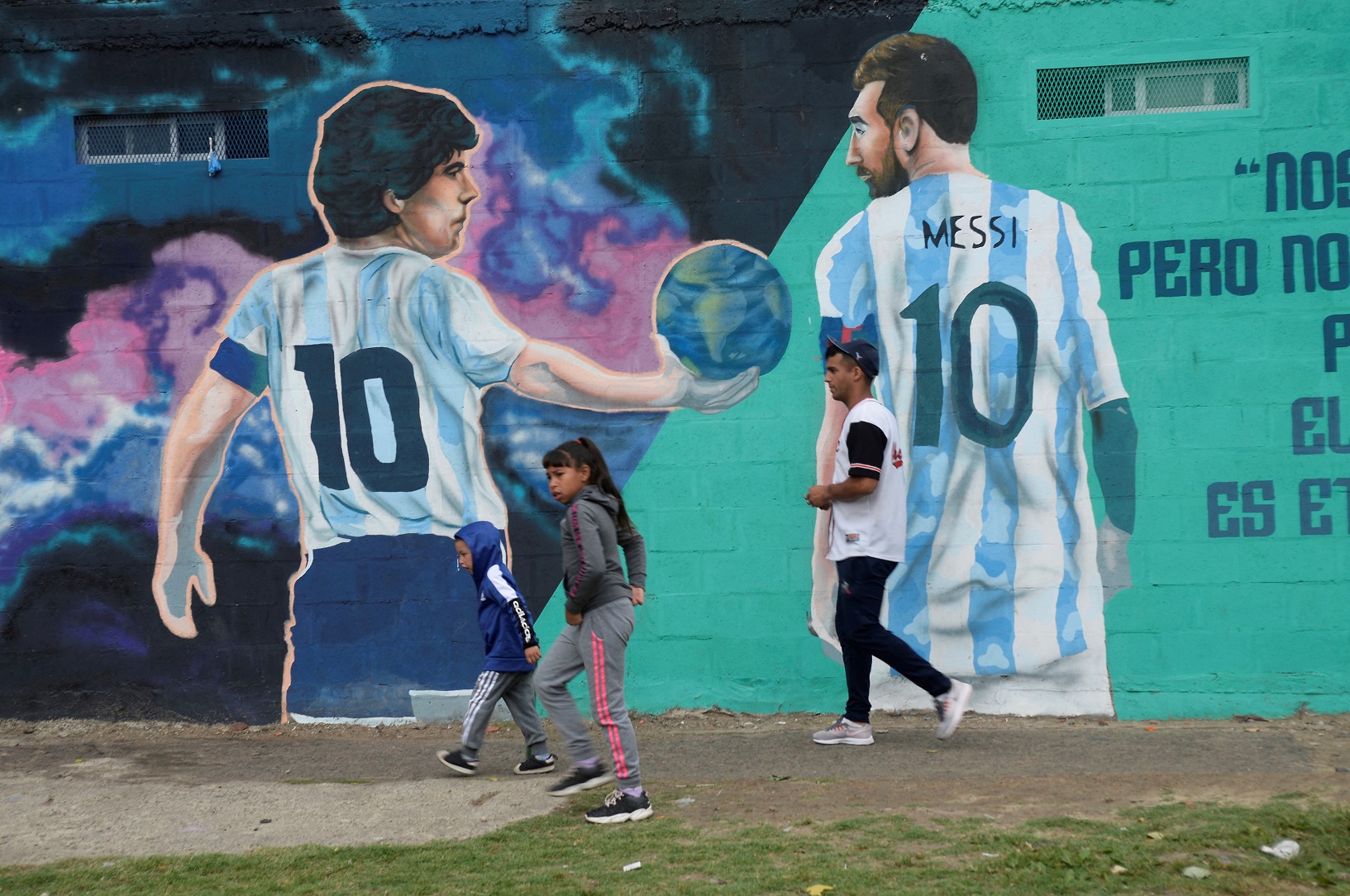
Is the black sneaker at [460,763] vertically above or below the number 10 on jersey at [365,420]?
below

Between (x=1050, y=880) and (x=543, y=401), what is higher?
(x=543, y=401)

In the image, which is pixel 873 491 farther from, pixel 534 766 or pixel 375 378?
pixel 375 378

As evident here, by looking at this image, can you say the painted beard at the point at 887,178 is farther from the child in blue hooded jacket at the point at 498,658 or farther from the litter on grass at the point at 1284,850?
the litter on grass at the point at 1284,850

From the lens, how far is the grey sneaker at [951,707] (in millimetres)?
5438

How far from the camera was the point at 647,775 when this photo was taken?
17.5 ft

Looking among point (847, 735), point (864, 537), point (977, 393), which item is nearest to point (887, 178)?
point (977, 393)

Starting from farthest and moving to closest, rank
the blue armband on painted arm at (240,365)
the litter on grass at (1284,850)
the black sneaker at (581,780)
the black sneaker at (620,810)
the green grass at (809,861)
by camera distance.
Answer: the blue armband on painted arm at (240,365) → the black sneaker at (581,780) → the black sneaker at (620,810) → the litter on grass at (1284,850) → the green grass at (809,861)

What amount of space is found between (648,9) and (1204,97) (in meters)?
3.00

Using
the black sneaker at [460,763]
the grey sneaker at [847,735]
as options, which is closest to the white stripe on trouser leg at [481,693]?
the black sneaker at [460,763]

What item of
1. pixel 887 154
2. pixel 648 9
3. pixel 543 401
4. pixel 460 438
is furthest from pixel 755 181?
pixel 460 438

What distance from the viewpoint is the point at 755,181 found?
6.27 m

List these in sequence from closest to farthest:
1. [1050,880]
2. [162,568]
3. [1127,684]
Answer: [1050,880] → [1127,684] → [162,568]

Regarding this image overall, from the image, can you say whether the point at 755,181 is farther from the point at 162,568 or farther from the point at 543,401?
the point at 162,568

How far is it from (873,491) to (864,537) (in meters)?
0.23
